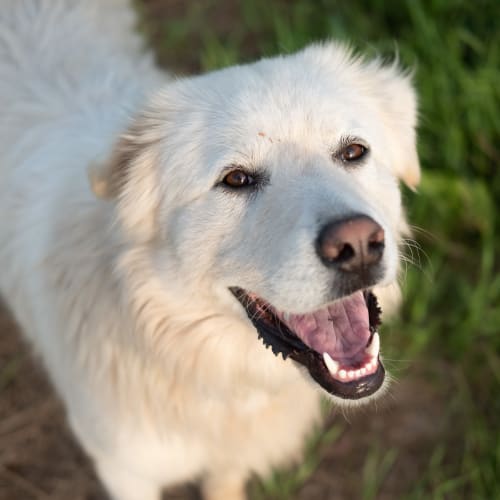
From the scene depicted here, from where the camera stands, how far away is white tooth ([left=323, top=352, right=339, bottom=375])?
1974mm

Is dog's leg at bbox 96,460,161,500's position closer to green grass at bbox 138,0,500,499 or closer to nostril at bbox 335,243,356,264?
green grass at bbox 138,0,500,499

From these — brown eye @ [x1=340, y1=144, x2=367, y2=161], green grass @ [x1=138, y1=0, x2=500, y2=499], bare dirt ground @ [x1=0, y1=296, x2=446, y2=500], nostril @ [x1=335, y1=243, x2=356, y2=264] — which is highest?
brown eye @ [x1=340, y1=144, x2=367, y2=161]

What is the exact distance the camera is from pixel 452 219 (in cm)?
358

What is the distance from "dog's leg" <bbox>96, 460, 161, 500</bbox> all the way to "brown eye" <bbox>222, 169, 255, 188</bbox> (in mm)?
1156

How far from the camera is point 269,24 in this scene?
4.71 metres

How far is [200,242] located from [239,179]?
0.22m

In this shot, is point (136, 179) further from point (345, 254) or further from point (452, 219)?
point (452, 219)

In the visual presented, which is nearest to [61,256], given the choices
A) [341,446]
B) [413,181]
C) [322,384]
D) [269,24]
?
[322,384]

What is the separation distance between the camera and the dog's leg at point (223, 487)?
2.86 m

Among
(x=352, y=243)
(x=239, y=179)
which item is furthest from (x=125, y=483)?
(x=352, y=243)

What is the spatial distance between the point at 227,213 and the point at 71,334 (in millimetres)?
789

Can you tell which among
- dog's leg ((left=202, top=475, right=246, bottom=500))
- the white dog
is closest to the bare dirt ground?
dog's leg ((left=202, top=475, right=246, bottom=500))

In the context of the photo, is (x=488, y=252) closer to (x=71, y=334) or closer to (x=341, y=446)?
(x=341, y=446)

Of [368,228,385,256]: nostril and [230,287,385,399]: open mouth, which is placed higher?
[368,228,385,256]: nostril
